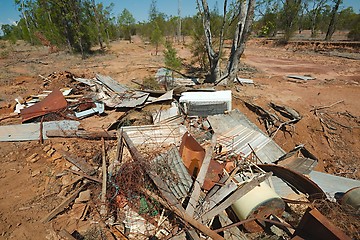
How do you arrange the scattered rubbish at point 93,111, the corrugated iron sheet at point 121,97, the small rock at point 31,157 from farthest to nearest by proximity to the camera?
the corrugated iron sheet at point 121,97, the scattered rubbish at point 93,111, the small rock at point 31,157

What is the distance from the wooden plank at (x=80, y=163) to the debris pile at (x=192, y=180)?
0.07 feet

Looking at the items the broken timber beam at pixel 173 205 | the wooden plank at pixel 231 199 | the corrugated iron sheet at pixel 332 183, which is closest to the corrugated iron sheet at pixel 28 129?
the broken timber beam at pixel 173 205

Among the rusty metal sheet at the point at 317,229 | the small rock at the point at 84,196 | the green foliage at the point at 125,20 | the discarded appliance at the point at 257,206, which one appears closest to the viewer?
the rusty metal sheet at the point at 317,229

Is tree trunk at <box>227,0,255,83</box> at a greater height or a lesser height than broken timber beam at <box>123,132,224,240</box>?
greater

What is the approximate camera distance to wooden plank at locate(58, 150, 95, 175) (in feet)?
13.0

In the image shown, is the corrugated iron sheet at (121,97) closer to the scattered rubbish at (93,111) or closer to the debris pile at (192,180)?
the scattered rubbish at (93,111)

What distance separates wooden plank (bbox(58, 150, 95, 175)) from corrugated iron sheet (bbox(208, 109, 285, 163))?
3.04m

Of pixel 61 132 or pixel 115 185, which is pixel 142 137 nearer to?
pixel 115 185

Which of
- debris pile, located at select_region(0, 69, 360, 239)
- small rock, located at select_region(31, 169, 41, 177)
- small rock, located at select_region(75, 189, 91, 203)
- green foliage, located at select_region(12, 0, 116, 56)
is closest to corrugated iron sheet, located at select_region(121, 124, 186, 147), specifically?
debris pile, located at select_region(0, 69, 360, 239)

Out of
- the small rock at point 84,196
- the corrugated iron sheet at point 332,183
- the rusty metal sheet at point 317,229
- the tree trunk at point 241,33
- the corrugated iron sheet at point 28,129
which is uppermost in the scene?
the tree trunk at point 241,33

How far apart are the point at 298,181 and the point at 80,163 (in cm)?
440

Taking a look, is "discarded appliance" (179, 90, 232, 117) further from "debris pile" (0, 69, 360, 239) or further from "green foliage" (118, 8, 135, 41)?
"green foliage" (118, 8, 135, 41)

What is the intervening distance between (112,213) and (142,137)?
2.05m

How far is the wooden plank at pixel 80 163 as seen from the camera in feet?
13.0
